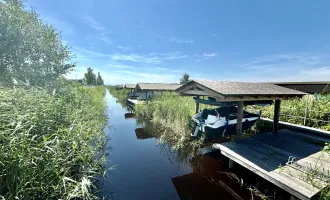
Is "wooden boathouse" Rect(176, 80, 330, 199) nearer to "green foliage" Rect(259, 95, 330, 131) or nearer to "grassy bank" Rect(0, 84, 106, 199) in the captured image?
"green foliage" Rect(259, 95, 330, 131)

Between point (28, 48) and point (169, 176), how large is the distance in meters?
11.9

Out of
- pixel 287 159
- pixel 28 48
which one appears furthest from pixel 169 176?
pixel 28 48

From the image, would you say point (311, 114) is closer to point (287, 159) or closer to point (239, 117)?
point (239, 117)

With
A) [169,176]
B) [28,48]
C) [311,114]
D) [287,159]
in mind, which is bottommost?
[169,176]

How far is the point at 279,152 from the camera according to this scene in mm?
4121

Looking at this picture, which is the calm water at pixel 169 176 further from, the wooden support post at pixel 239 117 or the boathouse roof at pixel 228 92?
the boathouse roof at pixel 228 92

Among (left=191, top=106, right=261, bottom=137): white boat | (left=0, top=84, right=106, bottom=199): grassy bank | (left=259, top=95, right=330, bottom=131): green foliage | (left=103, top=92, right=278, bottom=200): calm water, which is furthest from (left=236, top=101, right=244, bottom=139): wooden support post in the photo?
(left=0, top=84, right=106, bottom=199): grassy bank

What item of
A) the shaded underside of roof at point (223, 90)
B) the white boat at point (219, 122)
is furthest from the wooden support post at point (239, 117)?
the white boat at point (219, 122)

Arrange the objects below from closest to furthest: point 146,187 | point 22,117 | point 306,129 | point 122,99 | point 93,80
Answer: point 22,117 → point 146,187 → point 306,129 → point 122,99 → point 93,80

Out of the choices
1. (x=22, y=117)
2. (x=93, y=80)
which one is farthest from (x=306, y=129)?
(x=93, y=80)

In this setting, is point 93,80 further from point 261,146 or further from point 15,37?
point 261,146

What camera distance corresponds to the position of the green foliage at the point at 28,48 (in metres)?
8.49

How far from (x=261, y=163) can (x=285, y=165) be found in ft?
1.61

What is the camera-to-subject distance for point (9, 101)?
3633 mm
